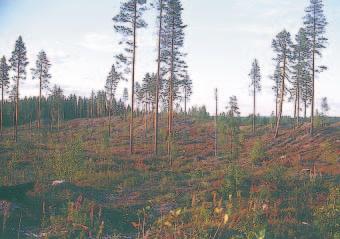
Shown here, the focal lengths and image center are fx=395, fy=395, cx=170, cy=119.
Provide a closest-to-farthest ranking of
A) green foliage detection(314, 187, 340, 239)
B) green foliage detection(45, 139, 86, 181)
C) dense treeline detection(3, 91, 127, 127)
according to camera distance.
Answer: green foliage detection(314, 187, 340, 239), green foliage detection(45, 139, 86, 181), dense treeline detection(3, 91, 127, 127)

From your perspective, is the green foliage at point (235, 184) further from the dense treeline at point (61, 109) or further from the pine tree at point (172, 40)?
the dense treeline at point (61, 109)

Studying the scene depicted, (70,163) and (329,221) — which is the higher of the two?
(70,163)

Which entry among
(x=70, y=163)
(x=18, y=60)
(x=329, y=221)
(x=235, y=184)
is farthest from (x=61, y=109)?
(x=329, y=221)

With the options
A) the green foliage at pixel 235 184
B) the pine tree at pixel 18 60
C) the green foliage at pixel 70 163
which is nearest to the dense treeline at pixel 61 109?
the pine tree at pixel 18 60

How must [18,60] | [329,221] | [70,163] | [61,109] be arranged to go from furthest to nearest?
[61,109], [18,60], [70,163], [329,221]

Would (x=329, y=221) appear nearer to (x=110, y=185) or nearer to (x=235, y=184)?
(x=235, y=184)

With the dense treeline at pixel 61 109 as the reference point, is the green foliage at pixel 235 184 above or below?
below

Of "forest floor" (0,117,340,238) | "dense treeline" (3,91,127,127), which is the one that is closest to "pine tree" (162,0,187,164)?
"forest floor" (0,117,340,238)

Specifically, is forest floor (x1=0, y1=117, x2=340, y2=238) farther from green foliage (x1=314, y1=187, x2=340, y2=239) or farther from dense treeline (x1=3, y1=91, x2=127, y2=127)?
dense treeline (x1=3, y1=91, x2=127, y2=127)

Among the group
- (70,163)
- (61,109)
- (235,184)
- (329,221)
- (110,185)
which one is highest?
(61,109)

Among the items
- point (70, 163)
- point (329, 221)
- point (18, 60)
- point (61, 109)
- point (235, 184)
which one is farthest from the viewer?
point (61, 109)

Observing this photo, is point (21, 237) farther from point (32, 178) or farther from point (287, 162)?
point (287, 162)

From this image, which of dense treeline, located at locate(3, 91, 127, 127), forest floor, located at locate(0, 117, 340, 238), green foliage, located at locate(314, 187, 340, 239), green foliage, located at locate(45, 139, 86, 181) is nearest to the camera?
green foliage, located at locate(314, 187, 340, 239)

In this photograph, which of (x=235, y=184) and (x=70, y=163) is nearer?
(x=235, y=184)
